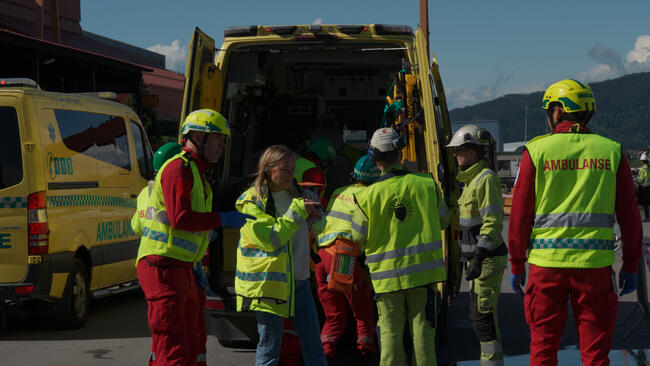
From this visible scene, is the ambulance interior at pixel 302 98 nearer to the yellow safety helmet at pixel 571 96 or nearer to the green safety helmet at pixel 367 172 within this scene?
the green safety helmet at pixel 367 172

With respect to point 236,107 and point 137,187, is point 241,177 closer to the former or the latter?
point 236,107

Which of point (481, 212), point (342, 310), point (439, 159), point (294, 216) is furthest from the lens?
point (439, 159)

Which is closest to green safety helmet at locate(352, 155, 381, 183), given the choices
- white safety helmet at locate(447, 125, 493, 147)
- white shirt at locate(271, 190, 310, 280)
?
white safety helmet at locate(447, 125, 493, 147)

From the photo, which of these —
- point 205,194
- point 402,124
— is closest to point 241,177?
point 402,124

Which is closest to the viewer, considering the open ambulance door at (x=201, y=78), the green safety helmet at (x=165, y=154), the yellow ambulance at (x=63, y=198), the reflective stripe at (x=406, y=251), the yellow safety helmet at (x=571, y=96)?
the yellow safety helmet at (x=571, y=96)

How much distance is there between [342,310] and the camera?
6.89 meters

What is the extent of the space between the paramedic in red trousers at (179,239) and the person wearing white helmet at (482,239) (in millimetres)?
1893

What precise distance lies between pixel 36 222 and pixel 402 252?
14.1ft

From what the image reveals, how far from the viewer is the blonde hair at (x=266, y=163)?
549 cm

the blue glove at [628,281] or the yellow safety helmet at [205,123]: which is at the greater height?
the yellow safety helmet at [205,123]

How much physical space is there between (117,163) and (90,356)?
2.88 metres

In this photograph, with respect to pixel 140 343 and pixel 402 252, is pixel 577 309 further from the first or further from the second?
pixel 140 343

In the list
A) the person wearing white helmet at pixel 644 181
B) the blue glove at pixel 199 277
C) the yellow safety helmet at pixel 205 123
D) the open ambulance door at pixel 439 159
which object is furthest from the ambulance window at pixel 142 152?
the person wearing white helmet at pixel 644 181

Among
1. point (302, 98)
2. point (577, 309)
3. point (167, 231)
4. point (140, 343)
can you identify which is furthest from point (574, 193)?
point (302, 98)
